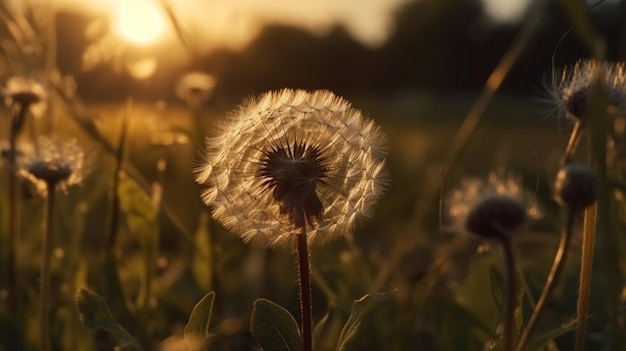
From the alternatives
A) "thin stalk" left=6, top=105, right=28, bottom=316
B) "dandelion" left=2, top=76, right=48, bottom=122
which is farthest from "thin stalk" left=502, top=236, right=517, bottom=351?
"dandelion" left=2, top=76, right=48, bottom=122

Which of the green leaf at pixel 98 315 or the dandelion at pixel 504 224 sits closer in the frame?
the dandelion at pixel 504 224

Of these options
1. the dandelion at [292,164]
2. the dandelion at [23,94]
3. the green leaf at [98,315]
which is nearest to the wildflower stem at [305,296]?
the dandelion at [292,164]

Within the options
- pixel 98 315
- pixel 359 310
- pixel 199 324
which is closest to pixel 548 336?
pixel 359 310

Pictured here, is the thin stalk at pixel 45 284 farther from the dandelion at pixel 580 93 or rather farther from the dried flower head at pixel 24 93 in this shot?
the dandelion at pixel 580 93

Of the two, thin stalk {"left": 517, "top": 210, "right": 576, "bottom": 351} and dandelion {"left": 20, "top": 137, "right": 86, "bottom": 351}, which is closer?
thin stalk {"left": 517, "top": 210, "right": 576, "bottom": 351}

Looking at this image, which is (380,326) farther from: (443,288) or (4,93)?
(4,93)

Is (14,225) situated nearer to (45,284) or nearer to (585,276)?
(45,284)

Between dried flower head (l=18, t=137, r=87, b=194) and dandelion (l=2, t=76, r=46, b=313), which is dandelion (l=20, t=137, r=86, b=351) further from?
dandelion (l=2, t=76, r=46, b=313)
